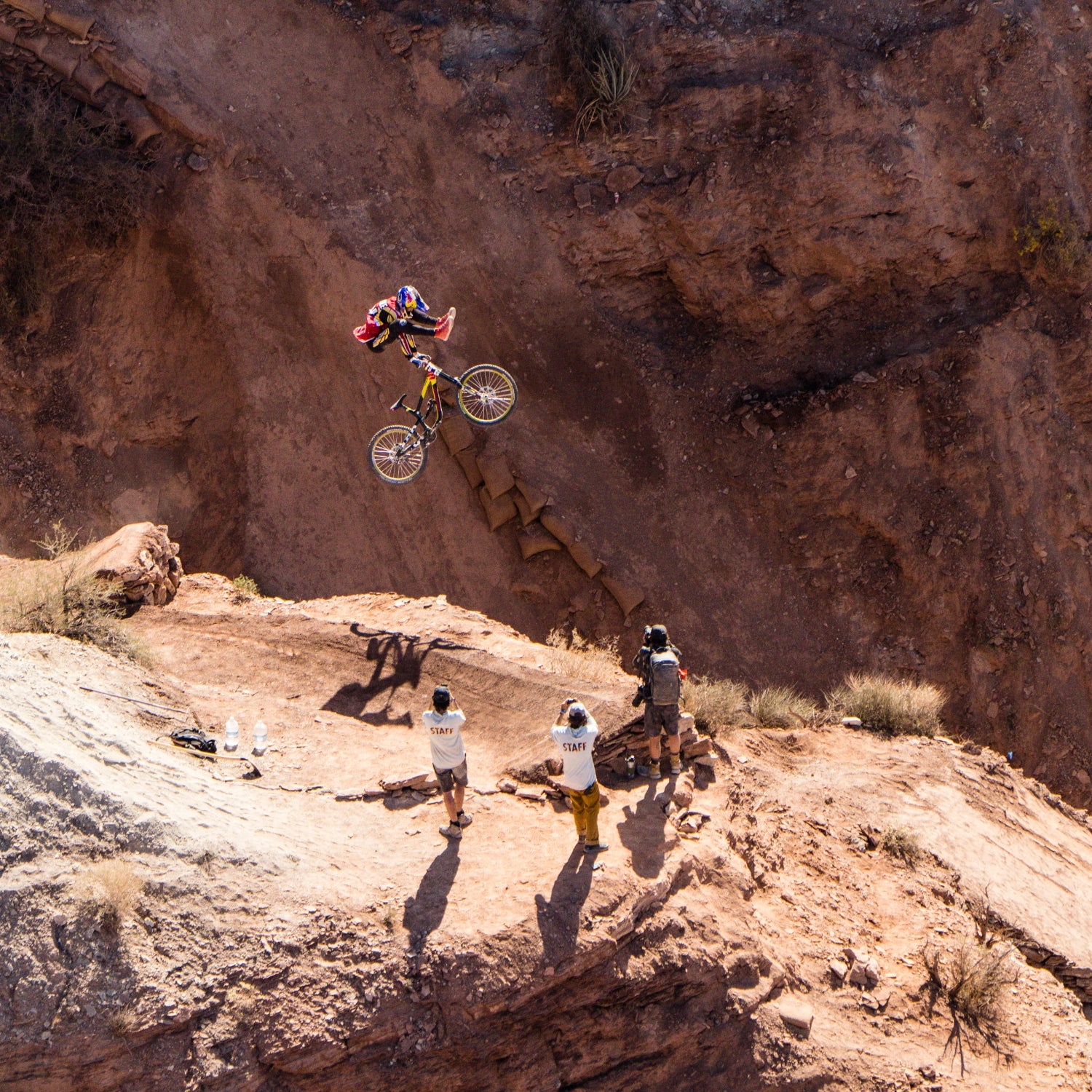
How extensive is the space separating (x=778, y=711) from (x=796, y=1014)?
195 inches

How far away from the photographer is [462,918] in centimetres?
763

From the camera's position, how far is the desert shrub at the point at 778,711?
12531 millimetres

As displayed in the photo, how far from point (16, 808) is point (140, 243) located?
37.4 ft

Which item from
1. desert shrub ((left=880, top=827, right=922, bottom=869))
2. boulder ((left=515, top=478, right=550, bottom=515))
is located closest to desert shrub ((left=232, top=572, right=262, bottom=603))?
boulder ((left=515, top=478, right=550, bottom=515))

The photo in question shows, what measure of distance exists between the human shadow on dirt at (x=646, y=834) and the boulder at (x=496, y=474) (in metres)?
7.56

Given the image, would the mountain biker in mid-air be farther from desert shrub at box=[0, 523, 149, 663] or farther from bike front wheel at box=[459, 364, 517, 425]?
desert shrub at box=[0, 523, 149, 663]

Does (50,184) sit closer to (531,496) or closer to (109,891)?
(531,496)

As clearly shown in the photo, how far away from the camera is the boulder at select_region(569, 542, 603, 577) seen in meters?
16.6

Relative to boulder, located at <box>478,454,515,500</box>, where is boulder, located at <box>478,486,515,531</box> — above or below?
below

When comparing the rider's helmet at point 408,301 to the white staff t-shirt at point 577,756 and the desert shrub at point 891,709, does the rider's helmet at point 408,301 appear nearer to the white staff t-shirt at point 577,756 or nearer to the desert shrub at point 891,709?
the white staff t-shirt at point 577,756

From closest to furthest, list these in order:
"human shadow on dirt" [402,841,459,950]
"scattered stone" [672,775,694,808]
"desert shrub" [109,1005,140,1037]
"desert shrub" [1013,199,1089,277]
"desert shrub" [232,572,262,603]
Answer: "desert shrub" [109,1005,140,1037] → "human shadow on dirt" [402,841,459,950] → "scattered stone" [672,775,694,808] → "desert shrub" [232,572,262,603] → "desert shrub" [1013,199,1089,277]

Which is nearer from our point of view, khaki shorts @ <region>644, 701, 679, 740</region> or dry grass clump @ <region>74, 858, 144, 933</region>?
dry grass clump @ <region>74, 858, 144, 933</region>

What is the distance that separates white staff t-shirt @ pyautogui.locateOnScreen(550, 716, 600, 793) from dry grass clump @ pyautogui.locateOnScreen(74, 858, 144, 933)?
3409 mm

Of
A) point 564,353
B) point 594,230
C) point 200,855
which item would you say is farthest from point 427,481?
point 200,855
